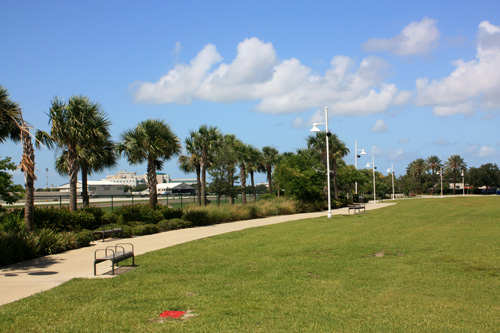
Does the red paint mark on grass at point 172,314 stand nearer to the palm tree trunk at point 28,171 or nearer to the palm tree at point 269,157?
the palm tree trunk at point 28,171

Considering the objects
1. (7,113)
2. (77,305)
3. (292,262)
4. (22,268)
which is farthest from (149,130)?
(77,305)

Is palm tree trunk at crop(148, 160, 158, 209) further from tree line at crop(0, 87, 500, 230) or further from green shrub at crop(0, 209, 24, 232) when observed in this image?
green shrub at crop(0, 209, 24, 232)

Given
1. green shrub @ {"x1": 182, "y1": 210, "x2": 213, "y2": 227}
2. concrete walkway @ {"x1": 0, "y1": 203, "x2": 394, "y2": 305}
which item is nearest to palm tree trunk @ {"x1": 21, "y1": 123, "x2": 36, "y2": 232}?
concrete walkway @ {"x1": 0, "y1": 203, "x2": 394, "y2": 305}

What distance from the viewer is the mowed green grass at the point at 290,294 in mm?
6398

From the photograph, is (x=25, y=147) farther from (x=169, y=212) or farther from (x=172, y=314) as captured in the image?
(x=169, y=212)

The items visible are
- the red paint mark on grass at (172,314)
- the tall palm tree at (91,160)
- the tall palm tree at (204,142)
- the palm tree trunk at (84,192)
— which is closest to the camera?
the red paint mark on grass at (172,314)

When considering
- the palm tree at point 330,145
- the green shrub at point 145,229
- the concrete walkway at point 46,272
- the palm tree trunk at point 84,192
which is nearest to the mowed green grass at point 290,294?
the concrete walkway at point 46,272

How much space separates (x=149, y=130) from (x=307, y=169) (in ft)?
67.7

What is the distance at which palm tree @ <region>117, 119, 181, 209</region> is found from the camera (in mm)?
25297

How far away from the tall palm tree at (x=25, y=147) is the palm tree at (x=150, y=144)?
940cm

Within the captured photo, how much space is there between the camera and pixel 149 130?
25.4 m

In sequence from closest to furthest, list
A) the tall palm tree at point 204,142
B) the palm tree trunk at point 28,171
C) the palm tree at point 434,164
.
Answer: the palm tree trunk at point 28,171, the tall palm tree at point 204,142, the palm tree at point 434,164

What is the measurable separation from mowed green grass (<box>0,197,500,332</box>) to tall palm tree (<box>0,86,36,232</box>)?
424 cm

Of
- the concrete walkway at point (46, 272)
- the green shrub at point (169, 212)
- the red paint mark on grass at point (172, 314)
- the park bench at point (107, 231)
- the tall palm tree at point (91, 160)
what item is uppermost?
the tall palm tree at point (91, 160)
